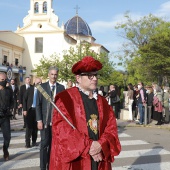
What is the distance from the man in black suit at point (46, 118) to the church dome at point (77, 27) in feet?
217

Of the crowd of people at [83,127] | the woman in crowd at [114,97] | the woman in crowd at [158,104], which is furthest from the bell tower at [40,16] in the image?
the crowd of people at [83,127]

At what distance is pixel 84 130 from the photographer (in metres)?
3.35

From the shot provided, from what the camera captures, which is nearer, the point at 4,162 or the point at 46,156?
the point at 46,156

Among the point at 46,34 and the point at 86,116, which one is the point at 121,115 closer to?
the point at 86,116

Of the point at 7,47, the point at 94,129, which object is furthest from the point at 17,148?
the point at 7,47

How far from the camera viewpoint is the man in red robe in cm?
326

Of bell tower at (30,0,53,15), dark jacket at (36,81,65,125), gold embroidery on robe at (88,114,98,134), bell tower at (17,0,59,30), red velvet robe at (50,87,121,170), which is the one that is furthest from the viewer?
bell tower at (30,0,53,15)

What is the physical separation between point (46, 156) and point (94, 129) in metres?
2.13

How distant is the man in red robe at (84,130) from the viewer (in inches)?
128

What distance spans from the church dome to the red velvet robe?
6826 centimetres

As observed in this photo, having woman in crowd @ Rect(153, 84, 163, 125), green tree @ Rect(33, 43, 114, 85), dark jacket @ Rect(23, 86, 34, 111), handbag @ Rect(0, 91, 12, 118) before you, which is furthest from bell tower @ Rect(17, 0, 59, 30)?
handbag @ Rect(0, 91, 12, 118)

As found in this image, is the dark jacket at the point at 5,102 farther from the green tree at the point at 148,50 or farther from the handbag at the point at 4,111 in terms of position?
the green tree at the point at 148,50

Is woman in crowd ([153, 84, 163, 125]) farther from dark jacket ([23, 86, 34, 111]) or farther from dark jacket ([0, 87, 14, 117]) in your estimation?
dark jacket ([0, 87, 14, 117])

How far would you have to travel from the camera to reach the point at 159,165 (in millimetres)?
6414
